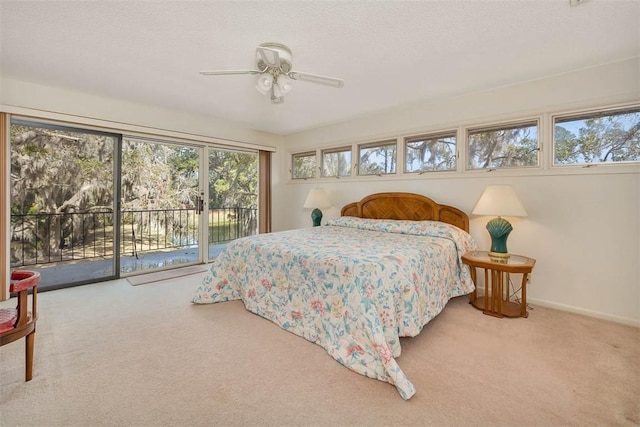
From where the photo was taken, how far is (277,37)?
2086 millimetres

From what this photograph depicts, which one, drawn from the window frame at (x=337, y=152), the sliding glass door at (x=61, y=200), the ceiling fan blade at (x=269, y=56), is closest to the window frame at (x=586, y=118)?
the window frame at (x=337, y=152)

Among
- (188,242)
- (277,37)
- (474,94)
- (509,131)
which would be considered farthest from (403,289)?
(188,242)

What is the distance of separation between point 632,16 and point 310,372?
311 cm

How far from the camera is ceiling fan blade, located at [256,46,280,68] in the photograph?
6.20 ft

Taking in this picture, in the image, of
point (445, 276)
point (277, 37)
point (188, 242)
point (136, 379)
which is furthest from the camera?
point (188, 242)

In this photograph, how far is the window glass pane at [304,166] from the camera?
503 centimetres

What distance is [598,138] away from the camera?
2.59 metres

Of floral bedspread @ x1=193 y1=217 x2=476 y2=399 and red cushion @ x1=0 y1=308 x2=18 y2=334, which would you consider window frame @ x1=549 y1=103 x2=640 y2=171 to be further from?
red cushion @ x1=0 y1=308 x2=18 y2=334

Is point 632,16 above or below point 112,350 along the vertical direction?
above

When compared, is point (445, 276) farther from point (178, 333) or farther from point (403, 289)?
point (178, 333)

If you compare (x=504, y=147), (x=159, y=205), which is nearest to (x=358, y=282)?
(x=504, y=147)

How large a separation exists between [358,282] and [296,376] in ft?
2.20

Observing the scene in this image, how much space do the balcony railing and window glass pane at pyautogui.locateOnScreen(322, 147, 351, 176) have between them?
5.19ft

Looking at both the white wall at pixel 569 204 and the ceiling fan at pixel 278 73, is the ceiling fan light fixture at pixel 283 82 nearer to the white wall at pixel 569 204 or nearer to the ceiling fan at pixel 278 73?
the ceiling fan at pixel 278 73
